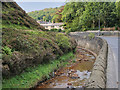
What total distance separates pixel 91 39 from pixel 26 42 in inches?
743

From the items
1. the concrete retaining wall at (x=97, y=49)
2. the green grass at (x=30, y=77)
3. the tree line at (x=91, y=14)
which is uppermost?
the tree line at (x=91, y=14)

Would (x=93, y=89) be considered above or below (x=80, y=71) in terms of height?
above

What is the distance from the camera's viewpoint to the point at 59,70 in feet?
47.7

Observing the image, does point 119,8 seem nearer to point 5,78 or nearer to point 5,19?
point 5,19

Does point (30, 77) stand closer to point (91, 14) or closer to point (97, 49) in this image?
point (97, 49)

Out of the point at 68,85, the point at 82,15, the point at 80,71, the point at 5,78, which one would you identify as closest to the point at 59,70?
the point at 80,71

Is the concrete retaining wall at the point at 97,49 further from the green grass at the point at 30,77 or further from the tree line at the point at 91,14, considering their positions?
the tree line at the point at 91,14

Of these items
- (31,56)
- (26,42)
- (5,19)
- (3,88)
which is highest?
(5,19)

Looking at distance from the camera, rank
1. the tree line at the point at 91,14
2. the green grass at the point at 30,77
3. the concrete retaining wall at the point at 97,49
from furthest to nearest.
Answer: the tree line at the point at 91,14 → the green grass at the point at 30,77 → the concrete retaining wall at the point at 97,49

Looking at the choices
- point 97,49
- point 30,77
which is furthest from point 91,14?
point 30,77

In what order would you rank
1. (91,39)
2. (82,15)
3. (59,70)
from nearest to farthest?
(59,70), (91,39), (82,15)

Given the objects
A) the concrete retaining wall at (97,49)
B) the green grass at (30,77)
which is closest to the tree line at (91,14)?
the concrete retaining wall at (97,49)

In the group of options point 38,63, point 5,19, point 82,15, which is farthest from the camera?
point 82,15

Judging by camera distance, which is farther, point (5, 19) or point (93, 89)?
point (5, 19)
